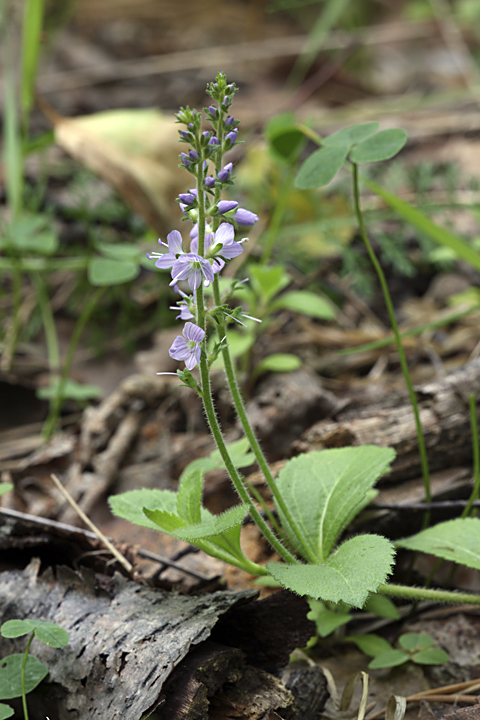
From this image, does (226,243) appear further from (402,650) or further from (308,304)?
(308,304)

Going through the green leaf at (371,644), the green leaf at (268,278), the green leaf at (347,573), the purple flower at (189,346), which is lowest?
the green leaf at (371,644)

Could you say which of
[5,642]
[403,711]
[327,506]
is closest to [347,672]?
[403,711]

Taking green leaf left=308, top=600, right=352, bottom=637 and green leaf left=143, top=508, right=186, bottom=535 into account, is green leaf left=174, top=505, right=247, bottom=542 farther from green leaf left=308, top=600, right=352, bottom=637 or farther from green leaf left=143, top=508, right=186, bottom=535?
green leaf left=308, top=600, right=352, bottom=637

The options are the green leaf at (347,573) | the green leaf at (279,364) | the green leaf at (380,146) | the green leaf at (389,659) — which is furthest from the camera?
the green leaf at (279,364)

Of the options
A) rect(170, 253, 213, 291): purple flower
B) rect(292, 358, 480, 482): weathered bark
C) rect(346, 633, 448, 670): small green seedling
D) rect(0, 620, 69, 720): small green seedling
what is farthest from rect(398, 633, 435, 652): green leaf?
rect(170, 253, 213, 291): purple flower

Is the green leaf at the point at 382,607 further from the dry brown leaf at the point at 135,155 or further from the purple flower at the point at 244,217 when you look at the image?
the dry brown leaf at the point at 135,155

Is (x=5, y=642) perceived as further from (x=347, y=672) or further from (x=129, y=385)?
(x=129, y=385)

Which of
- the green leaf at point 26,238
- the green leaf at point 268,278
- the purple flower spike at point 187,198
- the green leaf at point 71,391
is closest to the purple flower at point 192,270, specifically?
the purple flower spike at point 187,198
